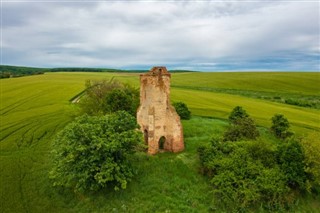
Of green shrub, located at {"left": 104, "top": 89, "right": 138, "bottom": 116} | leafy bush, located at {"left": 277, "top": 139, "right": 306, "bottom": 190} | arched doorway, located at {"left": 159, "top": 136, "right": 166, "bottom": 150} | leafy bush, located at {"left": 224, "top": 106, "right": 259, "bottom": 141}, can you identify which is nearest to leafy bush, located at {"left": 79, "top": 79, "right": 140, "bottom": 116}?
green shrub, located at {"left": 104, "top": 89, "right": 138, "bottom": 116}

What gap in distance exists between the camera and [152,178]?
27.8 metres

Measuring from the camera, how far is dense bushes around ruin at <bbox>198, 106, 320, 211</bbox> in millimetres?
25062

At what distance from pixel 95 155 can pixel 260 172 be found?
1521 cm

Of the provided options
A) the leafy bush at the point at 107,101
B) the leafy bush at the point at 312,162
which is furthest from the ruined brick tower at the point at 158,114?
the leafy bush at the point at 312,162

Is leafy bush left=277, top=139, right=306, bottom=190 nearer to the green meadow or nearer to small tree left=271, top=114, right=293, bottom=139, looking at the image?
the green meadow

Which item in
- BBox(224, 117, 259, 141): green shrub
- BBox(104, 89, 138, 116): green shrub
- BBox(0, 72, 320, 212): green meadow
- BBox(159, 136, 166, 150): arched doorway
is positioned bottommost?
BBox(0, 72, 320, 212): green meadow

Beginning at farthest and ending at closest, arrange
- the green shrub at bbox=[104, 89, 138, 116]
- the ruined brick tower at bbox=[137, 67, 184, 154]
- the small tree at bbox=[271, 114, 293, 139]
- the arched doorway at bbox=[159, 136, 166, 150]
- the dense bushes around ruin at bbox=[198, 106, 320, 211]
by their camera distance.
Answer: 1. the green shrub at bbox=[104, 89, 138, 116]
2. the small tree at bbox=[271, 114, 293, 139]
3. the arched doorway at bbox=[159, 136, 166, 150]
4. the ruined brick tower at bbox=[137, 67, 184, 154]
5. the dense bushes around ruin at bbox=[198, 106, 320, 211]

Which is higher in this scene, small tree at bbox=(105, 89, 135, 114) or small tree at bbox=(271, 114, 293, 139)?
small tree at bbox=(105, 89, 135, 114)

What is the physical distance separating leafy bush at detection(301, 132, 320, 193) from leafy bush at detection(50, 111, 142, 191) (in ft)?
52.2

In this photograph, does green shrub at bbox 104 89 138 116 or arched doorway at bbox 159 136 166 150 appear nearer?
arched doorway at bbox 159 136 166 150

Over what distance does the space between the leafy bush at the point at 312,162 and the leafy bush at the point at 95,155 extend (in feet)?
52.2

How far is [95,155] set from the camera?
25.4 meters

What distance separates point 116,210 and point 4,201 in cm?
1153

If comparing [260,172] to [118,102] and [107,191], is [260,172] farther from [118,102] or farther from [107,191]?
[118,102]
